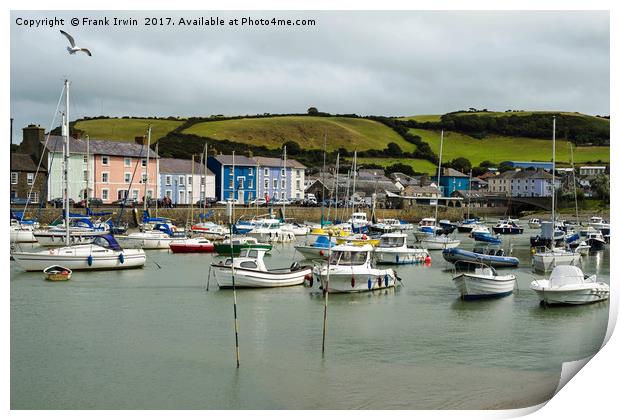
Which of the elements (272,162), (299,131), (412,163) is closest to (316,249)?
(272,162)

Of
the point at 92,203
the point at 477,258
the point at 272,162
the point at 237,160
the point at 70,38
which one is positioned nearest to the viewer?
the point at 70,38

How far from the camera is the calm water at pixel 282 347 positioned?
1038cm

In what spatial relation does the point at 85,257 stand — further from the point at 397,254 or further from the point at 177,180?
the point at 177,180

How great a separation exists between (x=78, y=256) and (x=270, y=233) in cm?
1455

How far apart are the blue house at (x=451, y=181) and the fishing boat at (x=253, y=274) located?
60.5 metres

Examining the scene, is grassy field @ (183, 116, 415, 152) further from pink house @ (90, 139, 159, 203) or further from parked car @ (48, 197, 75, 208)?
parked car @ (48, 197, 75, 208)

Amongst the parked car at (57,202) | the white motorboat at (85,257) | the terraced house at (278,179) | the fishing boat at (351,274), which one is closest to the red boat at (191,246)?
the white motorboat at (85,257)

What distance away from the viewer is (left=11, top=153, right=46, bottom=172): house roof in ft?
125

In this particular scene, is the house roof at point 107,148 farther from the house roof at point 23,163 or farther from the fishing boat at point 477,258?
the fishing boat at point 477,258

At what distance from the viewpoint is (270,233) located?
1400 inches

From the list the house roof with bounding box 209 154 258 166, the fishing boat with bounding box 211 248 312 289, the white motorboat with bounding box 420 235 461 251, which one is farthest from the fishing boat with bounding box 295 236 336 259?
the house roof with bounding box 209 154 258 166

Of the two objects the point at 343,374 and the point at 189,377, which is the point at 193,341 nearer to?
the point at 189,377

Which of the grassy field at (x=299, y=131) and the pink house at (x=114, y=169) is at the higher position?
the grassy field at (x=299, y=131)

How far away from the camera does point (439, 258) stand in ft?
96.2
